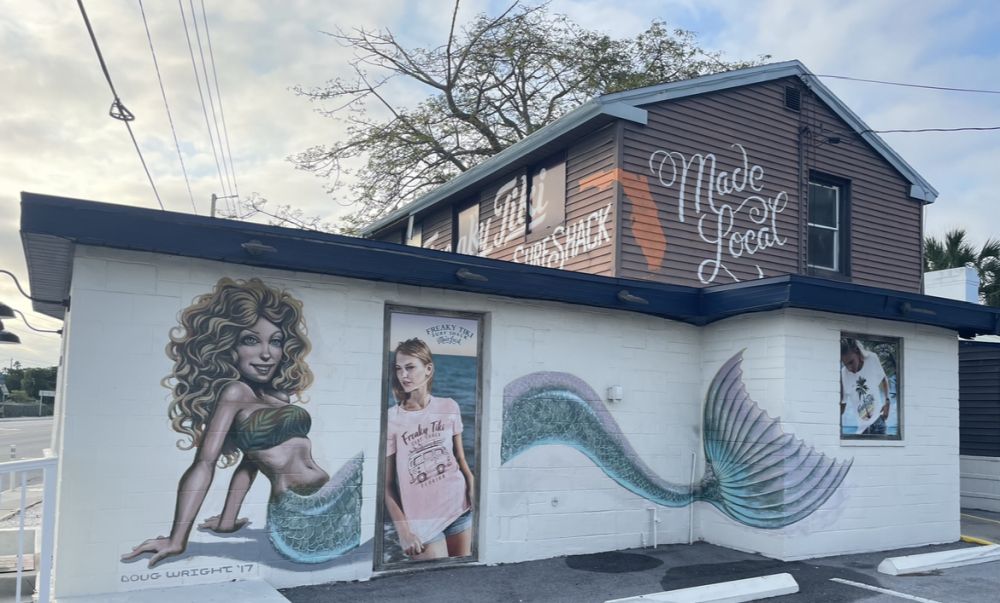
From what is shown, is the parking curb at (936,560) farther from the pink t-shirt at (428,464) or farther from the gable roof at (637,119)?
the gable roof at (637,119)

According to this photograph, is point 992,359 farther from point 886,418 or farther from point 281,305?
point 281,305

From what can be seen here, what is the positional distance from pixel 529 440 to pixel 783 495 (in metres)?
2.87

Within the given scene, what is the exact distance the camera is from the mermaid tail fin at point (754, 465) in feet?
28.7

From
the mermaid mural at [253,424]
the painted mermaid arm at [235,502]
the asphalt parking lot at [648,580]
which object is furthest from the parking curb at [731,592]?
the painted mermaid arm at [235,502]

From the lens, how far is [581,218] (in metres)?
11.3

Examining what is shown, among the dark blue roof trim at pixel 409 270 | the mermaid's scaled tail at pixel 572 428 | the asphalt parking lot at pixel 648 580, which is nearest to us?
the dark blue roof trim at pixel 409 270

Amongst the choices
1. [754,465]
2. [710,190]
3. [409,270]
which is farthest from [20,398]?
[754,465]

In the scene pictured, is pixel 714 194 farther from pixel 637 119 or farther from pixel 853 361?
pixel 853 361

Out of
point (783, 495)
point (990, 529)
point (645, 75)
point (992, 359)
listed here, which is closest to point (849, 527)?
point (783, 495)

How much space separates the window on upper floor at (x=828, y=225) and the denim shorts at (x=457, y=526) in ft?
24.6

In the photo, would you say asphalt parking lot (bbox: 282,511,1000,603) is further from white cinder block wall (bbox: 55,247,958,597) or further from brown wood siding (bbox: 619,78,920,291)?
brown wood siding (bbox: 619,78,920,291)

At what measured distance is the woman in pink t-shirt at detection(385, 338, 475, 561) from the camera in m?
7.69

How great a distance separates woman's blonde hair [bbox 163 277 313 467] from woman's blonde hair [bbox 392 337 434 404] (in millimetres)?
944

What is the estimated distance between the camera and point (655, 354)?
9.45 metres
